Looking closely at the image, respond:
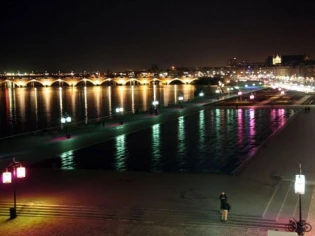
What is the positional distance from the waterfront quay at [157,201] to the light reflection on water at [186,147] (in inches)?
83.7

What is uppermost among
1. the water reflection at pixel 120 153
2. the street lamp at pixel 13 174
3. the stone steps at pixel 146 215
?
the street lamp at pixel 13 174

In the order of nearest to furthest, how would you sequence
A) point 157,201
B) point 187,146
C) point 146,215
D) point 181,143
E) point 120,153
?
point 146,215 → point 157,201 → point 120,153 → point 187,146 → point 181,143

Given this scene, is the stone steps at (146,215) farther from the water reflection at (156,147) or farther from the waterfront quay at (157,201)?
the water reflection at (156,147)

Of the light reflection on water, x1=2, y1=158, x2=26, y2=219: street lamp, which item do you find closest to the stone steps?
x1=2, y1=158, x2=26, y2=219: street lamp

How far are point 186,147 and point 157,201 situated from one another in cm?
1392

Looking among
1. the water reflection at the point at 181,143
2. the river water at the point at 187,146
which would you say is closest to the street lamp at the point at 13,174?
the river water at the point at 187,146

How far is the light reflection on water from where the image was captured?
2491 centimetres

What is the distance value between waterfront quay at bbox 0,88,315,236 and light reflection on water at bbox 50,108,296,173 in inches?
83.7

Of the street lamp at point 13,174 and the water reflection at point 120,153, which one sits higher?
the street lamp at point 13,174

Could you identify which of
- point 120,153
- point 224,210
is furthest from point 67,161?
point 224,210

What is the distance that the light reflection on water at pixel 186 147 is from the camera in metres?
24.9

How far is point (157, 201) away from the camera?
1705cm

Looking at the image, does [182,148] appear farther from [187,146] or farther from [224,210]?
[224,210]

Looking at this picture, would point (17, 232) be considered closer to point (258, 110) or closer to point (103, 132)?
point (103, 132)
